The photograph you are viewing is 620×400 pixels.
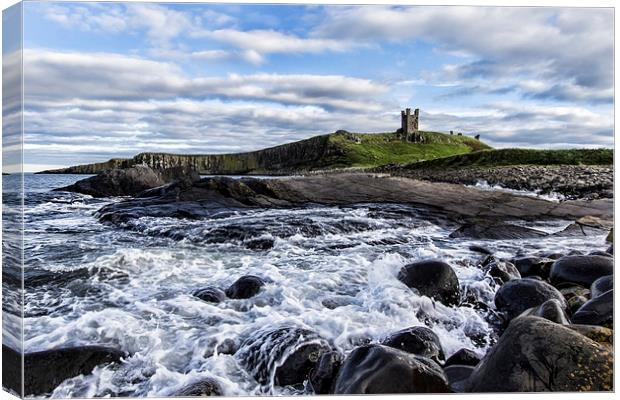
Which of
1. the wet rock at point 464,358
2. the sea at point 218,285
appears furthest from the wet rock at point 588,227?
the wet rock at point 464,358

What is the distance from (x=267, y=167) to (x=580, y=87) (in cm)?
486

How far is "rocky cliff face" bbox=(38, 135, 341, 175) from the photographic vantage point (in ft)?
25.4

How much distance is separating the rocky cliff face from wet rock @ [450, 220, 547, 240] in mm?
2549

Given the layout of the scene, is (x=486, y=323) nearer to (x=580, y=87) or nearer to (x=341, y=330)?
(x=341, y=330)

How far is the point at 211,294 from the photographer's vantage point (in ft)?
23.0

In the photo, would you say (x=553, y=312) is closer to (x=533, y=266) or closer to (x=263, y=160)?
(x=533, y=266)

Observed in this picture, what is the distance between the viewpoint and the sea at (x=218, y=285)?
592 cm

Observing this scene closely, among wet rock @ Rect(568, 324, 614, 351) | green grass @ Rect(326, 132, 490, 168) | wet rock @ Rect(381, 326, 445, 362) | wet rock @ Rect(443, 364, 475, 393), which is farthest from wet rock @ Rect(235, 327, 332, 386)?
green grass @ Rect(326, 132, 490, 168)

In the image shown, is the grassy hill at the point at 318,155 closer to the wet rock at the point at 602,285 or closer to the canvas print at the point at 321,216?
the canvas print at the point at 321,216

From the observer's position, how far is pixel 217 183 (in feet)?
36.7

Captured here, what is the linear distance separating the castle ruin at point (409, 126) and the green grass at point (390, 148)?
0.40 ft

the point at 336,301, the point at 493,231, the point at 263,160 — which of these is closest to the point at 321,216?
the point at 263,160

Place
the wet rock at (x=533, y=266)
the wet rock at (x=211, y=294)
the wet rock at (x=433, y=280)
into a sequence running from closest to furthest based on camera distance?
the wet rock at (x=211, y=294)
the wet rock at (x=433, y=280)
the wet rock at (x=533, y=266)

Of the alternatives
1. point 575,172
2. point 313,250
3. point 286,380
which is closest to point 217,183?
point 313,250
